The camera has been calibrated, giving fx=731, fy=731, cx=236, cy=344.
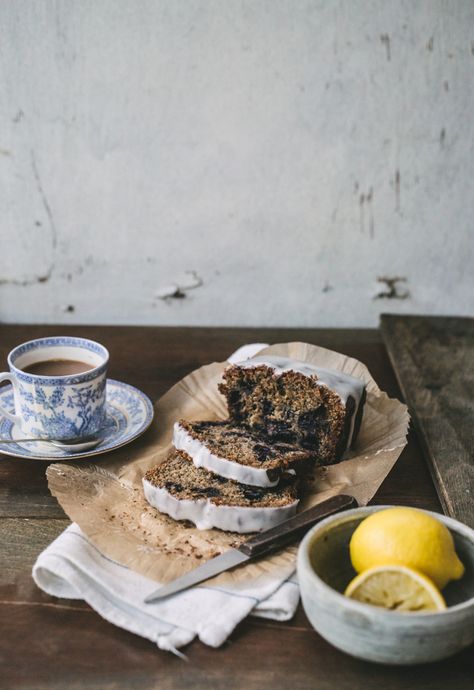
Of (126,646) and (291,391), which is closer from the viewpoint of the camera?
(126,646)

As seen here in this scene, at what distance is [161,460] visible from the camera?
1425 millimetres

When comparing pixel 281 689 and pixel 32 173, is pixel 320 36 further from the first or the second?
pixel 281 689

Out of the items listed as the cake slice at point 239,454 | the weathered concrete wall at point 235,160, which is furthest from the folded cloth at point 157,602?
the weathered concrete wall at point 235,160

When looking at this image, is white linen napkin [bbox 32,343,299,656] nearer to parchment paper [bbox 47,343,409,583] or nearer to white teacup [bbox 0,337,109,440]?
parchment paper [bbox 47,343,409,583]

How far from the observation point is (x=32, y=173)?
2012 mm

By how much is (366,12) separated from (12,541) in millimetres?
1511

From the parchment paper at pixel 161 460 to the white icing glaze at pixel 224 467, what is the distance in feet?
0.32

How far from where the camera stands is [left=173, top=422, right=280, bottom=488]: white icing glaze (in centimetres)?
125

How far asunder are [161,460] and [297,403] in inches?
11.8

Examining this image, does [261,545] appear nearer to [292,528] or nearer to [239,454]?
[292,528]

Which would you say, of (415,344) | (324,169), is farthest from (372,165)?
(415,344)

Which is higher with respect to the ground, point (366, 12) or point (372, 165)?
point (366, 12)

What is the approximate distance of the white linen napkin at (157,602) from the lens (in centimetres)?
98

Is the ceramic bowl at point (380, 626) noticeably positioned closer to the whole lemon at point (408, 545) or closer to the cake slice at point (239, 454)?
the whole lemon at point (408, 545)
